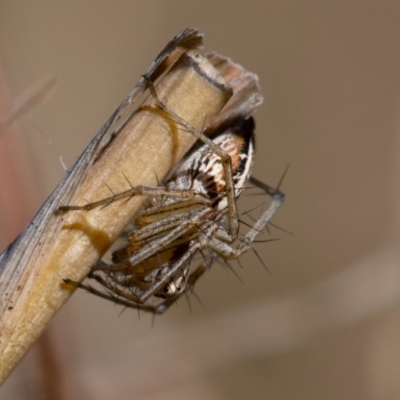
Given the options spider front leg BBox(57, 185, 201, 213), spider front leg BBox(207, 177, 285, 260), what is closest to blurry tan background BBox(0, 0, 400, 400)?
spider front leg BBox(207, 177, 285, 260)

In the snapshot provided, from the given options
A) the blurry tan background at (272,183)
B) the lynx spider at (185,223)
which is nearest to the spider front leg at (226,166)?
the lynx spider at (185,223)

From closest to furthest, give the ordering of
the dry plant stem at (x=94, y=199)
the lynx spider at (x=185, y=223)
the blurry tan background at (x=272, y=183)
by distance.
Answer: the dry plant stem at (x=94, y=199), the lynx spider at (x=185, y=223), the blurry tan background at (x=272, y=183)

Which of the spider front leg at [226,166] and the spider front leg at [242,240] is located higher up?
the spider front leg at [226,166]

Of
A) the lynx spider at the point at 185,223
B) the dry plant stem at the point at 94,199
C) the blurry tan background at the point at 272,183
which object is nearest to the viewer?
the dry plant stem at the point at 94,199

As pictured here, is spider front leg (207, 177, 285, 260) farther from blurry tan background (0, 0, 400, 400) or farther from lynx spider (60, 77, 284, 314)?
blurry tan background (0, 0, 400, 400)

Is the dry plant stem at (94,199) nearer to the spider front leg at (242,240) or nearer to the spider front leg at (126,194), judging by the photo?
the spider front leg at (126,194)

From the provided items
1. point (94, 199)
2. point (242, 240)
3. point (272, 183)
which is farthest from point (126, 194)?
point (272, 183)

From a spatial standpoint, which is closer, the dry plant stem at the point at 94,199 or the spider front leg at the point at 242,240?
the dry plant stem at the point at 94,199
